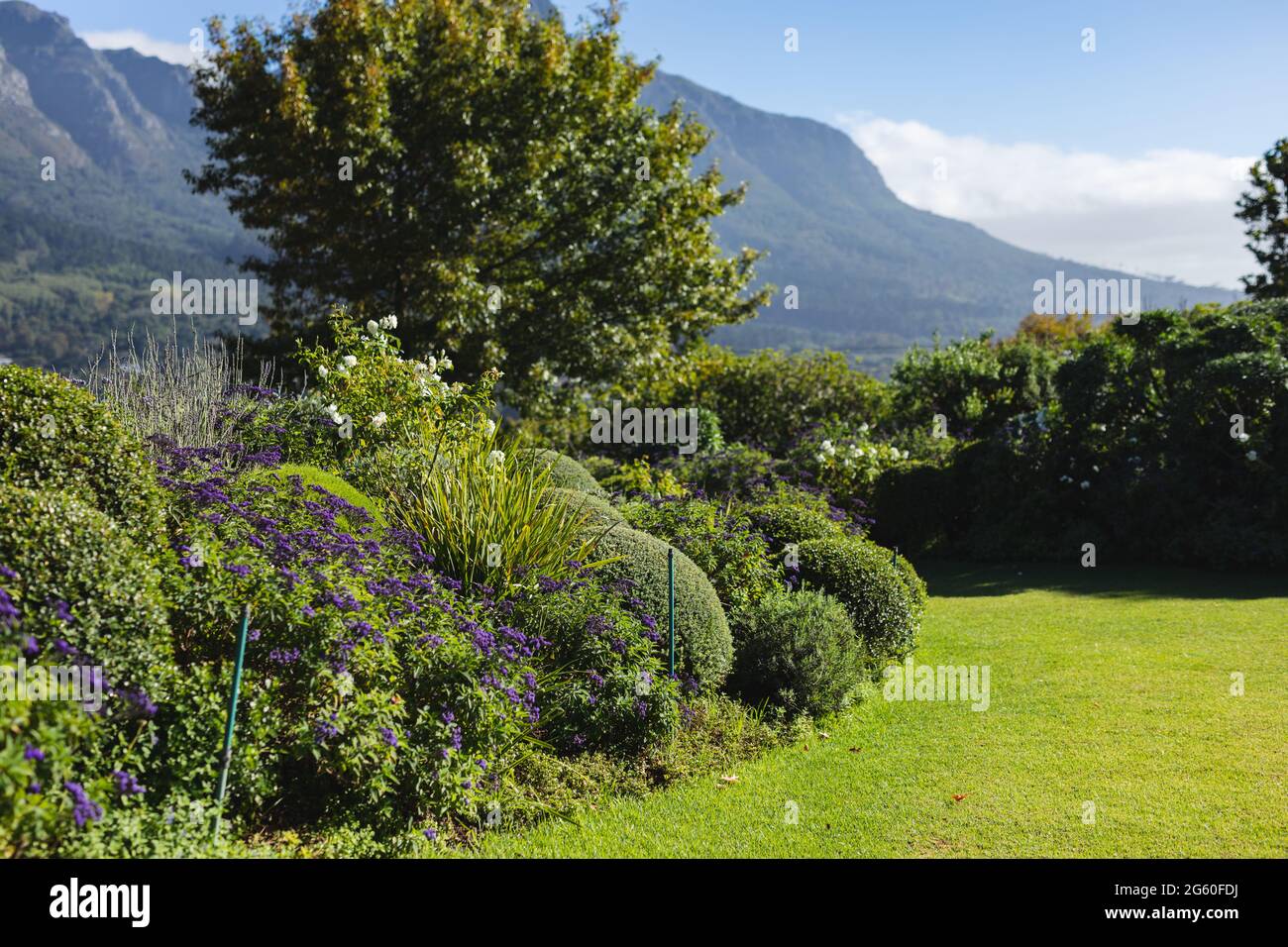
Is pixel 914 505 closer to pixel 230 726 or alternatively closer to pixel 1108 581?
pixel 1108 581

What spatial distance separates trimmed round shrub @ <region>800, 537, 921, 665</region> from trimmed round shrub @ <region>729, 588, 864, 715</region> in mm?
745

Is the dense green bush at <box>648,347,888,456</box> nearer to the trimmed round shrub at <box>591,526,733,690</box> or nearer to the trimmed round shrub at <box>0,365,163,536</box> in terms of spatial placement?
the trimmed round shrub at <box>591,526,733,690</box>

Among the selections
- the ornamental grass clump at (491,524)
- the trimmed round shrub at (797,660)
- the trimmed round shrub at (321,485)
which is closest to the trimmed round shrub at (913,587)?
the trimmed round shrub at (797,660)

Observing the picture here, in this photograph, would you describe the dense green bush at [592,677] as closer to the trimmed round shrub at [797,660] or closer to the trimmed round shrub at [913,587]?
the trimmed round shrub at [797,660]

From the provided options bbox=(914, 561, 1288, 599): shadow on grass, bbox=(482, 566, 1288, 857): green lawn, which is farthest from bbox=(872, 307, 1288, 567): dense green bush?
bbox=(482, 566, 1288, 857): green lawn

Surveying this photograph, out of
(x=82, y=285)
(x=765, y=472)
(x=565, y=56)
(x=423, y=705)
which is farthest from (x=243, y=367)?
(x=82, y=285)

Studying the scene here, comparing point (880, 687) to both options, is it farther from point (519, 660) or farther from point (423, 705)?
point (423, 705)

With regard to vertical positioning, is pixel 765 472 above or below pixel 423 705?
above

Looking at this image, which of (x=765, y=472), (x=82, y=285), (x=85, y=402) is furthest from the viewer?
(x=82, y=285)

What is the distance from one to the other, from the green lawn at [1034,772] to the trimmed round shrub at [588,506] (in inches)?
83.1

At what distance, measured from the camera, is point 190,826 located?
12.8 ft

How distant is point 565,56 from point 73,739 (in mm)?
13575

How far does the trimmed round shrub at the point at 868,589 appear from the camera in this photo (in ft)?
26.3

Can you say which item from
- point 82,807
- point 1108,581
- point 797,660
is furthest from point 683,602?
point 1108,581
